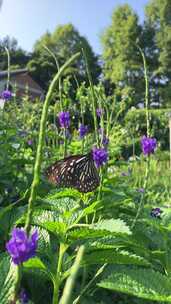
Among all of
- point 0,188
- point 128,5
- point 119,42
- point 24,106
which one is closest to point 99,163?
point 0,188

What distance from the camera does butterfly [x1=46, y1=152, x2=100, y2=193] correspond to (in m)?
1.48

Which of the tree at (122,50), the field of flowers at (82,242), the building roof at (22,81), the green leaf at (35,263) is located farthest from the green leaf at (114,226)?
the tree at (122,50)

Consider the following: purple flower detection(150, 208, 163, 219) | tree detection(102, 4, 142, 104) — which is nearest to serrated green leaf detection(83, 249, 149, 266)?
purple flower detection(150, 208, 163, 219)

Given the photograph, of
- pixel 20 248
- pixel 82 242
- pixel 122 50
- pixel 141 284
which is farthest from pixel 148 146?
pixel 122 50

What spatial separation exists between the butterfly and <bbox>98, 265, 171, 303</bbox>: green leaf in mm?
316

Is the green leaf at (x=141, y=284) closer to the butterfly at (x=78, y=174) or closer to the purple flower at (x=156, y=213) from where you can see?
the butterfly at (x=78, y=174)

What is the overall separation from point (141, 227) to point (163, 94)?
3592 centimetres

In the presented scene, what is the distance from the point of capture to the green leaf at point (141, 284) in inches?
41.9

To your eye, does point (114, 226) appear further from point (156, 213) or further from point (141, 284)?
point (156, 213)

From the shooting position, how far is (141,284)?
113cm

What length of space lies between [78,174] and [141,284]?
457 mm

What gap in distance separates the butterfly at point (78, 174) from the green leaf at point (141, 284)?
32 cm

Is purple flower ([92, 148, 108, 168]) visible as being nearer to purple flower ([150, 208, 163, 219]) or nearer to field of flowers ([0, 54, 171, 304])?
field of flowers ([0, 54, 171, 304])

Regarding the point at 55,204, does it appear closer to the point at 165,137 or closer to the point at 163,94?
the point at 165,137
